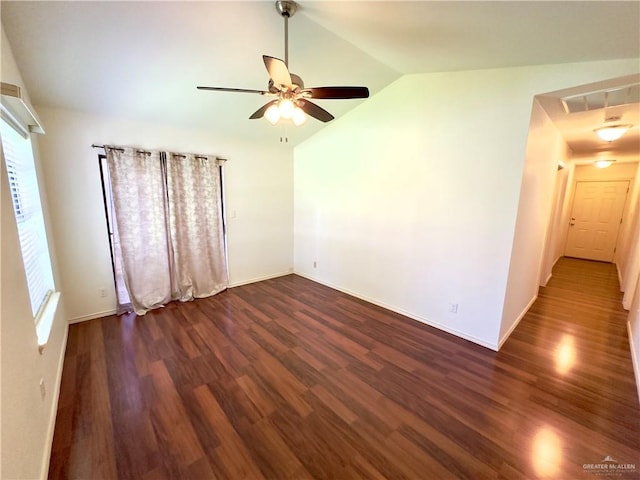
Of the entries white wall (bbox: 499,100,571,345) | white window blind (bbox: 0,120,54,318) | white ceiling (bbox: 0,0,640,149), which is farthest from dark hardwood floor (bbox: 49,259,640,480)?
white ceiling (bbox: 0,0,640,149)

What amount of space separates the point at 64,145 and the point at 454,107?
417 centimetres

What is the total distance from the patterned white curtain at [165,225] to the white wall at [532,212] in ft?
12.2

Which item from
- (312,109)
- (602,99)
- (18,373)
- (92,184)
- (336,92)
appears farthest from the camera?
(92,184)

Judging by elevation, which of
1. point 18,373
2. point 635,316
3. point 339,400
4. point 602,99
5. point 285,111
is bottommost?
point 339,400

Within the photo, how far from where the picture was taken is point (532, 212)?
2848 mm

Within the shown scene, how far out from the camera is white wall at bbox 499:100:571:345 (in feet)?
8.02

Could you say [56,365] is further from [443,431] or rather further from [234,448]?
[443,431]

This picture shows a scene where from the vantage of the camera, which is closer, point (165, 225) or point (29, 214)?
point (29, 214)

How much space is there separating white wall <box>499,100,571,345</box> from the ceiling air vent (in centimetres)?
20

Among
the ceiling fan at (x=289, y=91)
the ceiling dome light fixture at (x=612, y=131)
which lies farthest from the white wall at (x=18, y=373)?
the ceiling dome light fixture at (x=612, y=131)

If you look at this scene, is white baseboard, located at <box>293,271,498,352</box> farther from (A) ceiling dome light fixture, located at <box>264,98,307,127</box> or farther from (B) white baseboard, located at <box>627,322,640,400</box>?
(A) ceiling dome light fixture, located at <box>264,98,307,127</box>

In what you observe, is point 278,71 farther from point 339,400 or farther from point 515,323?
point 515,323

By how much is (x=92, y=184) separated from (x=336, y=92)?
3.00m

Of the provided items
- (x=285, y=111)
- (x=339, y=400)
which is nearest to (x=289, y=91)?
(x=285, y=111)
